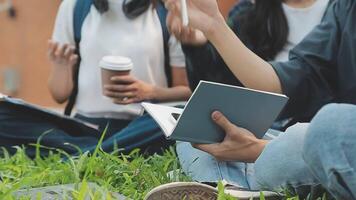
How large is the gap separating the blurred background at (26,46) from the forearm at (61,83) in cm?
129

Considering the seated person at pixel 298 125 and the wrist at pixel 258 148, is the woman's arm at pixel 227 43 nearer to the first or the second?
the seated person at pixel 298 125

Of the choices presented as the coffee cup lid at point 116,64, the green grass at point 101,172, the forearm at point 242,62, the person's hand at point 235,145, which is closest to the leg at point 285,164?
the person's hand at point 235,145

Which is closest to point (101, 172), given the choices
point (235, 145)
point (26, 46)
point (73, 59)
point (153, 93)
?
point (235, 145)

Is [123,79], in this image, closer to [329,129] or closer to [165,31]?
[165,31]

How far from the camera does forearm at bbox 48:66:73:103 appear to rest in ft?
6.72

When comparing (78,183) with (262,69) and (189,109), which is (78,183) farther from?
(262,69)

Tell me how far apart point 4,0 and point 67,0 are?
4.20ft

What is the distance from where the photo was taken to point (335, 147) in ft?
3.20

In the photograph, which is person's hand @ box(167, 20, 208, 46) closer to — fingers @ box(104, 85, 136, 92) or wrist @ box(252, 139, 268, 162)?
fingers @ box(104, 85, 136, 92)

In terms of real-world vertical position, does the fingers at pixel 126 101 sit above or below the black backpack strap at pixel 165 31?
below

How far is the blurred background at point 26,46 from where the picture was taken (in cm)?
331

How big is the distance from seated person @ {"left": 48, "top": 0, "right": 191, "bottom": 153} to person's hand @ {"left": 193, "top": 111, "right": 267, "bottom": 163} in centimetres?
65

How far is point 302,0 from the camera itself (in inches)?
77.4

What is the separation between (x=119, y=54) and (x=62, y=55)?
0.17 metres
